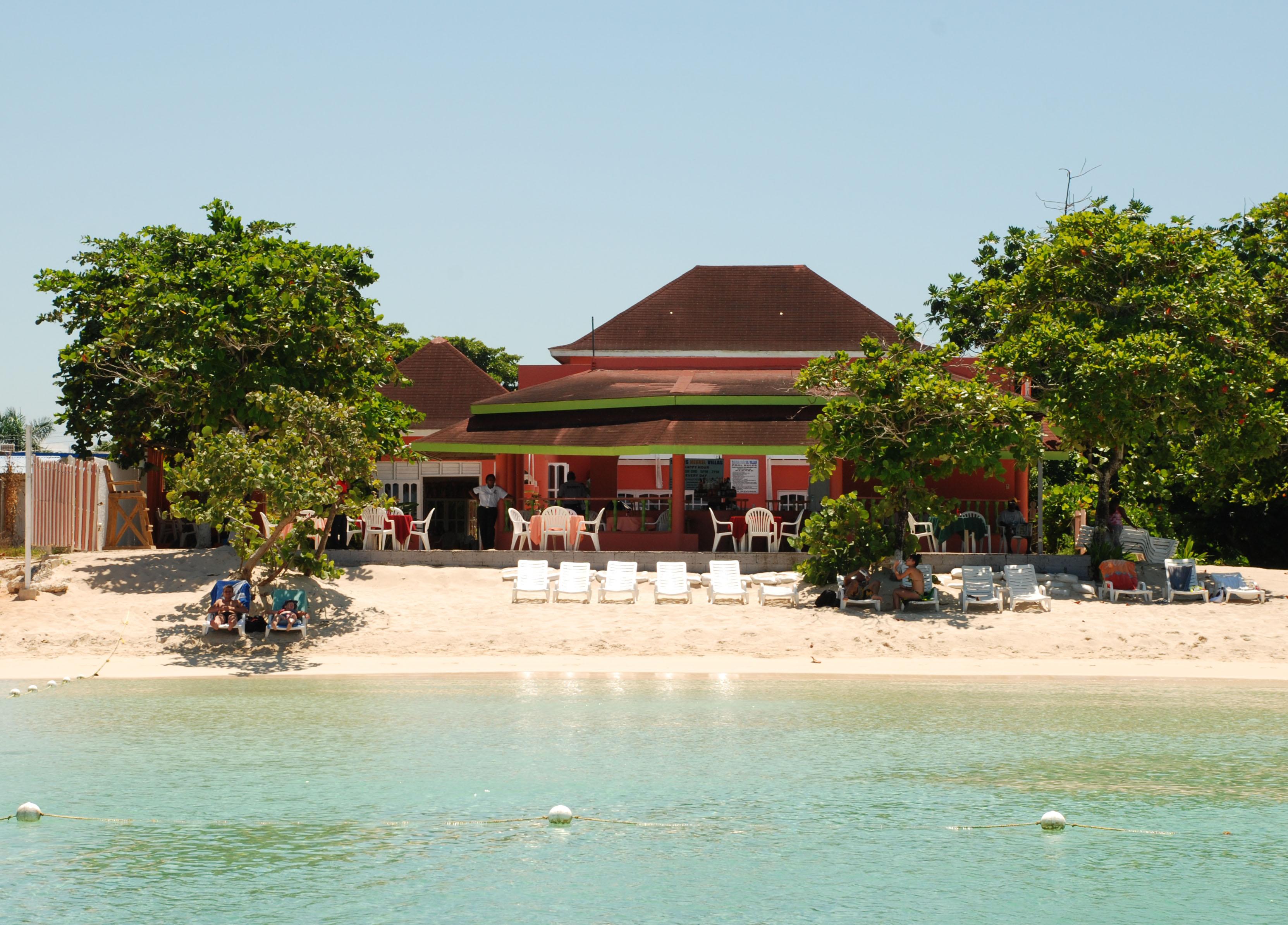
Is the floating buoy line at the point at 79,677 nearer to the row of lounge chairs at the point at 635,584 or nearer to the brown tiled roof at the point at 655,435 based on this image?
the row of lounge chairs at the point at 635,584

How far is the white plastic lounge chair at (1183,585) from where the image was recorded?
69.4ft

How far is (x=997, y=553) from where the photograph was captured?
23906 mm

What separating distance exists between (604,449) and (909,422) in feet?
22.1

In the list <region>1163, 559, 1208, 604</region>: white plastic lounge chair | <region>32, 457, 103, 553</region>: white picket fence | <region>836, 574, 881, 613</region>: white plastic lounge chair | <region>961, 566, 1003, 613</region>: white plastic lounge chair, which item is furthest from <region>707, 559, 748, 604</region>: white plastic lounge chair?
<region>32, 457, 103, 553</region>: white picket fence

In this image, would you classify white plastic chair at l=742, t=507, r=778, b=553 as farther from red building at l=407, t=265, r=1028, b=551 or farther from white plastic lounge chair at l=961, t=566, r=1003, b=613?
white plastic lounge chair at l=961, t=566, r=1003, b=613

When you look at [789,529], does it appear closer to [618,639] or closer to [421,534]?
[618,639]

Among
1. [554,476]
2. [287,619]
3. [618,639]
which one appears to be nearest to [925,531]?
[618,639]

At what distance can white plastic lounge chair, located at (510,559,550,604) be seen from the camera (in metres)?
21.1

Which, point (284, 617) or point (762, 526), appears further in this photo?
point (762, 526)

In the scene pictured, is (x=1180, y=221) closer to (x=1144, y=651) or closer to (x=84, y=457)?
(x=1144, y=651)

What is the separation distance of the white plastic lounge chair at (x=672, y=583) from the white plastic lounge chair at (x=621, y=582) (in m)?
0.36

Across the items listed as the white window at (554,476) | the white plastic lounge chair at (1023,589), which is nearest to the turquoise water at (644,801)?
the white plastic lounge chair at (1023,589)

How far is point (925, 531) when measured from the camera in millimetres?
24172

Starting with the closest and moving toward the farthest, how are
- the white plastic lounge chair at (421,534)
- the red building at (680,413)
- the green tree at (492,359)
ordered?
the white plastic lounge chair at (421,534)
the red building at (680,413)
the green tree at (492,359)
